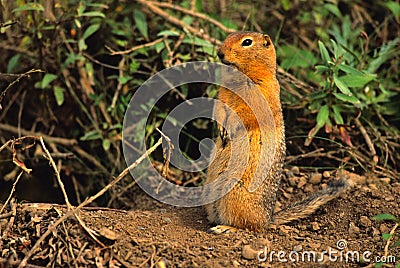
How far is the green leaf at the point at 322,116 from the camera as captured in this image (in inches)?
A: 189

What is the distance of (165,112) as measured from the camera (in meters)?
5.36

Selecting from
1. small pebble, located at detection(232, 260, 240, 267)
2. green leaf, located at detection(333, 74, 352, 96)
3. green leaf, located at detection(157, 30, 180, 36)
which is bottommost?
small pebble, located at detection(232, 260, 240, 267)

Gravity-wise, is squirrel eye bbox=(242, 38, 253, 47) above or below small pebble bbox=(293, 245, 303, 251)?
above

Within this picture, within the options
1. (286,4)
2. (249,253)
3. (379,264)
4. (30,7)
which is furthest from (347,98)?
(30,7)

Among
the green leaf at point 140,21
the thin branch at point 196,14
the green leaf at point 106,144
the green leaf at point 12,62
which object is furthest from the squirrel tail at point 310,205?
the green leaf at point 12,62

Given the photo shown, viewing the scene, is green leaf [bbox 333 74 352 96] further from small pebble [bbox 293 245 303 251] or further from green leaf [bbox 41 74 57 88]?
green leaf [bbox 41 74 57 88]

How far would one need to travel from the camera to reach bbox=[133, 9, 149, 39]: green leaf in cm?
522

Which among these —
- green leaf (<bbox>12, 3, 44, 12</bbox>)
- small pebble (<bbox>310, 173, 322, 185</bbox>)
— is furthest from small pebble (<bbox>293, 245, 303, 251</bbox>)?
green leaf (<bbox>12, 3, 44, 12</bbox>)

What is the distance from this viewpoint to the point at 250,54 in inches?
159

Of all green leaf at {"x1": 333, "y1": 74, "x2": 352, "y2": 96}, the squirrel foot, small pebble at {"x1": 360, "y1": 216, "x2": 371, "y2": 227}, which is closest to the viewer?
the squirrel foot

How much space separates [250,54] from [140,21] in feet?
5.36

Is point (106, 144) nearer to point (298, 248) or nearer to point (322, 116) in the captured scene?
point (322, 116)

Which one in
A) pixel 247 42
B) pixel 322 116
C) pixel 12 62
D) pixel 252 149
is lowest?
pixel 252 149

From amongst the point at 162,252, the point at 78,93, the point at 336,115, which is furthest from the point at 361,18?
the point at 162,252
